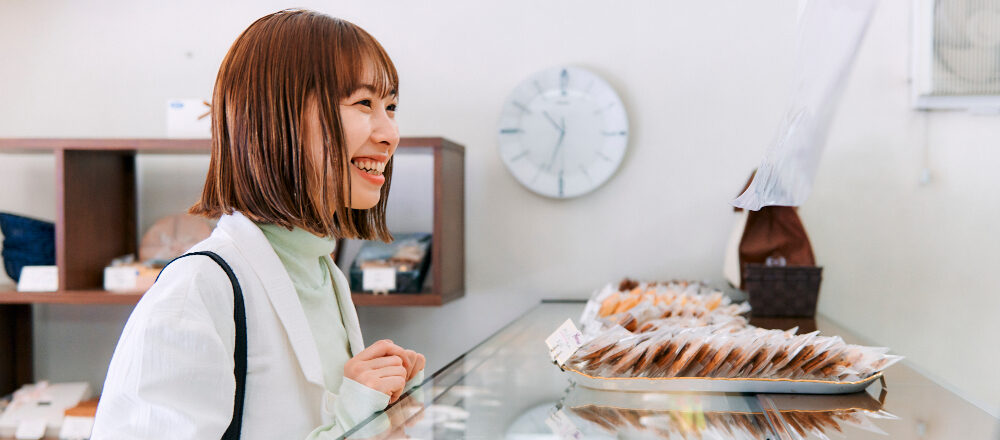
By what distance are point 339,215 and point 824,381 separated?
690mm

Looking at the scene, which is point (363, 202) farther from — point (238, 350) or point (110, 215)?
point (110, 215)

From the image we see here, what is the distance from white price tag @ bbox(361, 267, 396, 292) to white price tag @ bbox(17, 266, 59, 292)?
3.29 ft

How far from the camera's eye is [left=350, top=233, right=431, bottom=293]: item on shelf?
2342mm

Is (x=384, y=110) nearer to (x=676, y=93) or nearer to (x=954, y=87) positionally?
(x=676, y=93)

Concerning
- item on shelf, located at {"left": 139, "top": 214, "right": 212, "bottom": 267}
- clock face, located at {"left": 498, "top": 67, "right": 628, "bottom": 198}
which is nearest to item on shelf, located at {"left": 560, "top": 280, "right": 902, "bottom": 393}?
clock face, located at {"left": 498, "top": 67, "right": 628, "bottom": 198}

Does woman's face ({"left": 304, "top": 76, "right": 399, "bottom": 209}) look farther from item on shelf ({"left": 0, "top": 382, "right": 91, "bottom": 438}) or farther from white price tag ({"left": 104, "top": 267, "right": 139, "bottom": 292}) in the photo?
item on shelf ({"left": 0, "top": 382, "right": 91, "bottom": 438})

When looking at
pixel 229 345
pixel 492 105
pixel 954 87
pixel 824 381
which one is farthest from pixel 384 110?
pixel 954 87

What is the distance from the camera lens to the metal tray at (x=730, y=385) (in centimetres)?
102

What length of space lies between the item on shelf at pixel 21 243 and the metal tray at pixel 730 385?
2219mm

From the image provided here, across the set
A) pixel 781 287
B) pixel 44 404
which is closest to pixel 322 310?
pixel 781 287

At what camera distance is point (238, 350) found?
0.83 meters

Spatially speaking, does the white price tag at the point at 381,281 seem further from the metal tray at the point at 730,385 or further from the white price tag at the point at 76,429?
the metal tray at the point at 730,385

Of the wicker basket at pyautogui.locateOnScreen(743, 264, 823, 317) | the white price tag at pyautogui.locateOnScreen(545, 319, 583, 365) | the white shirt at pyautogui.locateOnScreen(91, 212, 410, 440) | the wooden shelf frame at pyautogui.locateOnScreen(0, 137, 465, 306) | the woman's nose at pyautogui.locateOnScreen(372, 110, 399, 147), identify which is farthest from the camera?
the wooden shelf frame at pyautogui.locateOnScreen(0, 137, 465, 306)

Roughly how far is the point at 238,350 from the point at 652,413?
0.48m
